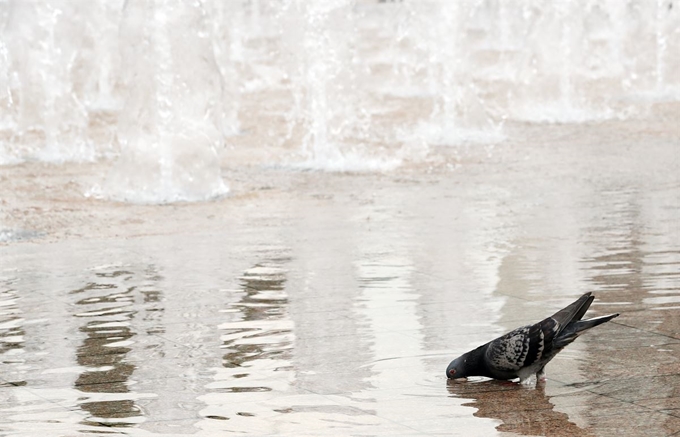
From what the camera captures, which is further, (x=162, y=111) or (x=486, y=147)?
(x=486, y=147)

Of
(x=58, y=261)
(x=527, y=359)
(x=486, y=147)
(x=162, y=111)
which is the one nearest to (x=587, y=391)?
(x=527, y=359)

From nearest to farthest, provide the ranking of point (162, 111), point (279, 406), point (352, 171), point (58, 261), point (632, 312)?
point (279, 406) → point (632, 312) → point (58, 261) → point (162, 111) → point (352, 171)

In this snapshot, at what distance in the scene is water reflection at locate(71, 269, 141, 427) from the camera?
5.87 m

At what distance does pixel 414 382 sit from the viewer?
20.6ft

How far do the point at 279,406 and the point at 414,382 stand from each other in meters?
0.70

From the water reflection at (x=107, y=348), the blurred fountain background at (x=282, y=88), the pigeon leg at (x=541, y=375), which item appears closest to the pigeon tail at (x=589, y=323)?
the pigeon leg at (x=541, y=375)

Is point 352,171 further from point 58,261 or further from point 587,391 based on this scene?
point 587,391

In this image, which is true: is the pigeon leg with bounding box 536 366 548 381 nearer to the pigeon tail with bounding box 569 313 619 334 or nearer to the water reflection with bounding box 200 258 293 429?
the pigeon tail with bounding box 569 313 619 334

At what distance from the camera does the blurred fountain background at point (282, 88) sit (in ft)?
49.2

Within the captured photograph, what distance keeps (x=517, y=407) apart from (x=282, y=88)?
23986mm

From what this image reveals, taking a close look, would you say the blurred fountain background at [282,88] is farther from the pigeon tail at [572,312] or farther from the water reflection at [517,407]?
the pigeon tail at [572,312]

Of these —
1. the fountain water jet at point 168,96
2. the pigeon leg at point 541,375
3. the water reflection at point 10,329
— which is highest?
the fountain water jet at point 168,96

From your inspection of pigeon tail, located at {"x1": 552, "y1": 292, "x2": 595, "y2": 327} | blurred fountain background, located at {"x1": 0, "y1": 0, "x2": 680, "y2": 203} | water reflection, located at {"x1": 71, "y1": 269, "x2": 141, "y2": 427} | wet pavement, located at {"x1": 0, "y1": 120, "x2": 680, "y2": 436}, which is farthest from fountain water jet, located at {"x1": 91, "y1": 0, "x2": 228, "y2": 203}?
pigeon tail, located at {"x1": 552, "y1": 292, "x2": 595, "y2": 327}

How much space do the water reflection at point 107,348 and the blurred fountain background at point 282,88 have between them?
508 cm
